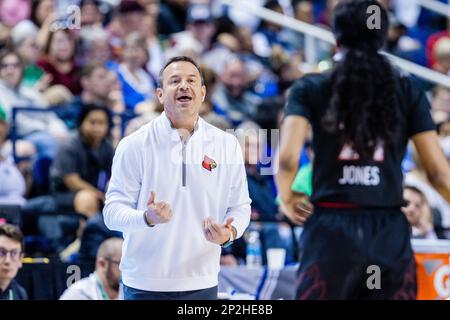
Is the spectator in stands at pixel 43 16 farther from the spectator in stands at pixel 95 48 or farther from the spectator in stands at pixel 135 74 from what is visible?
the spectator in stands at pixel 135 74

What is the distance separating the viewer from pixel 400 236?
4512mm

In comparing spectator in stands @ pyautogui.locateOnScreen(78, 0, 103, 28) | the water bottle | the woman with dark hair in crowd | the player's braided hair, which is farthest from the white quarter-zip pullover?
spectator in stands @ pyautogui.locateOnScreen(78, 0, 103, 28)

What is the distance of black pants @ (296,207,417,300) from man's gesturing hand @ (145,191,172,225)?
0.63 meters

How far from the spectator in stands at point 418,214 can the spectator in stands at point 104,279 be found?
6.43ft

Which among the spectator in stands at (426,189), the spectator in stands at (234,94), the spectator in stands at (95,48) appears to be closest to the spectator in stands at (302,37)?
the spectator in stands at (234,94)

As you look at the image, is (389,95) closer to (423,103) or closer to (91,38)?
(423,103)

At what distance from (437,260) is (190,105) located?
2.17m

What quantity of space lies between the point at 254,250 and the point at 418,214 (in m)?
1.03

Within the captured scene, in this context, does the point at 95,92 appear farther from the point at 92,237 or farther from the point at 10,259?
the point at 10,259

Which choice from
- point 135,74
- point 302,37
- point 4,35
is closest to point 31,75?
point 4,35

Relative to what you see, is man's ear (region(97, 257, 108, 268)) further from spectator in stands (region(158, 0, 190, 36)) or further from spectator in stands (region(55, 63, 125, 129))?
spectator in stands (region(158, 0, 190, 36))

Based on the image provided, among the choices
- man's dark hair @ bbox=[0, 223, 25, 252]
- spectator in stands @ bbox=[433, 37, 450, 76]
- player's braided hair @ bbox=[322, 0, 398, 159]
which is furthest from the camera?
spectator in stands @ bbox=[433, 37, 450, 76]

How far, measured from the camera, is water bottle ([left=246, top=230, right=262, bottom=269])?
21.2 ft

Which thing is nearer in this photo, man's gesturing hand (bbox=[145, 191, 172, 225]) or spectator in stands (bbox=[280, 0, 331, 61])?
man's gesturing hand (bbox=[145, 191, 172, 225])
